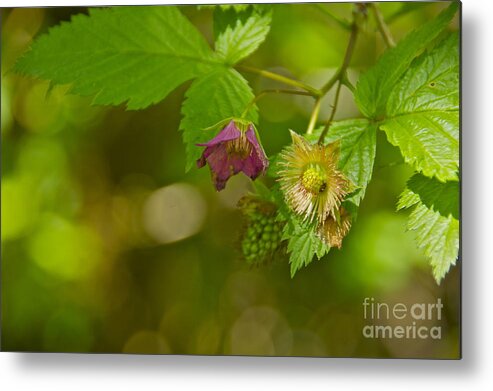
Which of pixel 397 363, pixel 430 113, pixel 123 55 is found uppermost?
pixel 123 55

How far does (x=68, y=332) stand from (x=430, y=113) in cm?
79

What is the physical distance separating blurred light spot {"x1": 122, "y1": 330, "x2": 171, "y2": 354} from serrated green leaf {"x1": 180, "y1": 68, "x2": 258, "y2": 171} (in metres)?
0.32

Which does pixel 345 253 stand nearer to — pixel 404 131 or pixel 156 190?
pixel 404 131

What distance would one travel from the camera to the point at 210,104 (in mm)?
1278

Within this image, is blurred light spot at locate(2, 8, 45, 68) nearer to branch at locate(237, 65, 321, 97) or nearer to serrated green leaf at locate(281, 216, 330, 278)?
branch at locate(237, 65, 321, 97)

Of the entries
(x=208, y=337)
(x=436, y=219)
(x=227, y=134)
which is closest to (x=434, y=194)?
(x=436, y=219)

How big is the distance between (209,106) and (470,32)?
496 millimetres

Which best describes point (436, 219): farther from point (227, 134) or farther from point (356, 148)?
point (227, 134)

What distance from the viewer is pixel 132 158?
1.36 m

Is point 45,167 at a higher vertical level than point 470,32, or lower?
lower

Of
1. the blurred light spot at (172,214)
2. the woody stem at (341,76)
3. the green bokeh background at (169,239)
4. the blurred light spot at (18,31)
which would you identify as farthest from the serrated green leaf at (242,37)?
the blurred light spot at (18,31)

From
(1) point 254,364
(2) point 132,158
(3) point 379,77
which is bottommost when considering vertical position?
(1) point 254,364

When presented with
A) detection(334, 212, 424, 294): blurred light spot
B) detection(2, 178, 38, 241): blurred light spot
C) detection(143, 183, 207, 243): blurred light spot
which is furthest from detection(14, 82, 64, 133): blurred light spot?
detection(334, 212, 424, 294): blurred light spot

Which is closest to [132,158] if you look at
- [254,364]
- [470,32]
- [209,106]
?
[209,106]
